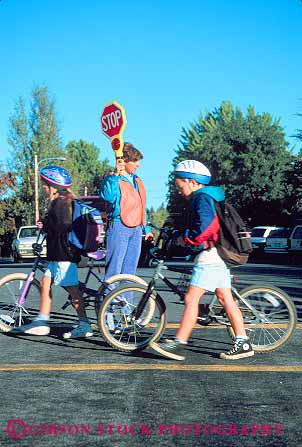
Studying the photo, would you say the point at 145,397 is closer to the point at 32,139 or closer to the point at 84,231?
the point at 84,231

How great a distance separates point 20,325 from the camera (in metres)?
7.80

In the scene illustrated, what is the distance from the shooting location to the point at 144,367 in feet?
19.4

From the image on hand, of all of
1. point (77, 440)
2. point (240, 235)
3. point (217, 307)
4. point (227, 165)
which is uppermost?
point (227, 165)

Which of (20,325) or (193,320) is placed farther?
(20,325)

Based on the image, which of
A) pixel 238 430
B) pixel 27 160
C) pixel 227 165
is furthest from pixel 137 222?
pixel 27 160

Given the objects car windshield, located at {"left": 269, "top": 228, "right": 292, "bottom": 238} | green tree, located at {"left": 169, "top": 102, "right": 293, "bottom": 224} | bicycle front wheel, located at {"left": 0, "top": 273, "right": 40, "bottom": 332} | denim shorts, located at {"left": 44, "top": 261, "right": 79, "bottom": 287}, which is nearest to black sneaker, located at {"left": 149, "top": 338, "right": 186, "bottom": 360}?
denim shorts, located at {"left": 44, "top": 261, "right": 79, "bottom": 287}

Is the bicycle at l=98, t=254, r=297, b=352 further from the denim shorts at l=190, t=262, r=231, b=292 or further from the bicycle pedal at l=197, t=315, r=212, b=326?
the denim shorts at l=190, t=262, r=231, b=292

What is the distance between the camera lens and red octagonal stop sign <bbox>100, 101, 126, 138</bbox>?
9452mm

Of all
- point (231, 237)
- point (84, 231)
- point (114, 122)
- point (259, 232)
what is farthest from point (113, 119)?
point (259, 232)

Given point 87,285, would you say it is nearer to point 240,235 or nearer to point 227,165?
point 240,235

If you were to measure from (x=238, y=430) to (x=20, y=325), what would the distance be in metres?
4.13

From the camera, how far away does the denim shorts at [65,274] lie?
7.30 metres

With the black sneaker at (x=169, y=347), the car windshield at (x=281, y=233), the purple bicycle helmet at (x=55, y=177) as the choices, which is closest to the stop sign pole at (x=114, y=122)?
the purple bicycle helmet at (x=55, y=177)

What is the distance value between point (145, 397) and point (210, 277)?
65.4 inches
